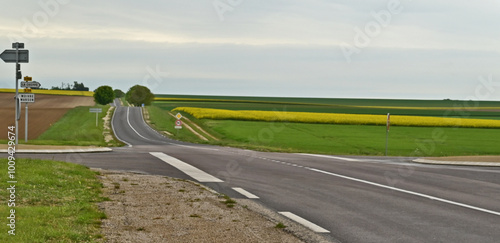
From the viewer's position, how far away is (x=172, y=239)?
696cm

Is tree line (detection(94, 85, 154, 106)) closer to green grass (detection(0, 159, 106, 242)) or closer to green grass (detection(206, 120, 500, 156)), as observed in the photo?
green grass (detection(206, 120, 500, 156))

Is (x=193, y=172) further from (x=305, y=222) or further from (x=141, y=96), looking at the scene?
(x=141, y=96)

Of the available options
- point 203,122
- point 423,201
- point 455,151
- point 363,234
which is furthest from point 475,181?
point 203,122

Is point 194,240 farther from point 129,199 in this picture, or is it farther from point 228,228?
point 129,199

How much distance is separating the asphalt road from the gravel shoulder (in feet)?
2.76

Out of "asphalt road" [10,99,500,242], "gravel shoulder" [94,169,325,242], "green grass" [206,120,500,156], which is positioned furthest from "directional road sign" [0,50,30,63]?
"green grass" [206,120,500,156]

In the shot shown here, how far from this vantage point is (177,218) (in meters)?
8.46

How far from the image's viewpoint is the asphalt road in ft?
26.8

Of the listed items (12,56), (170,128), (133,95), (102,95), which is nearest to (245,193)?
(12,56)

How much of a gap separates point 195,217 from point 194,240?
1.68 metres

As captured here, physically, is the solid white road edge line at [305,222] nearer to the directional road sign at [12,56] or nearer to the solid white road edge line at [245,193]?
the solid white road edge line at [245,193]

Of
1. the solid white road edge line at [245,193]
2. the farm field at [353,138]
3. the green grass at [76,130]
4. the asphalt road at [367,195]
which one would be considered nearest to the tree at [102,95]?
the green grass at [76,130]

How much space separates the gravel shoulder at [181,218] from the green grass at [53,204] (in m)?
0.32

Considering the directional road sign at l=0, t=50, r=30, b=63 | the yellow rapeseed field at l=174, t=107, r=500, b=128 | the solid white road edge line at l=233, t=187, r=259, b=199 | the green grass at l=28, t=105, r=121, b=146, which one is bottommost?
the green grass at l=28, t=105, r=121, b=146
